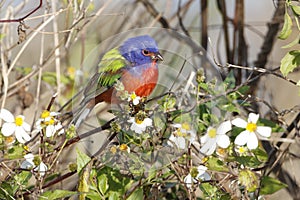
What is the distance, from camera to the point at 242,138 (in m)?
1.42

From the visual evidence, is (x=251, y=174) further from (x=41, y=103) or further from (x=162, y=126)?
(x=41, y=103)

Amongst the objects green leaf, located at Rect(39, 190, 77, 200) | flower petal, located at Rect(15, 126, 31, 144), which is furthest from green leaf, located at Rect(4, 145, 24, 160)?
green leaf, located at Rect(39, 190, 77, 200)

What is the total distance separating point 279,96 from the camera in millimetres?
2855

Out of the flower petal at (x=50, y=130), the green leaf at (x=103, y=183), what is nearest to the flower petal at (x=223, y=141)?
the green leaf at (x=103, y=183)

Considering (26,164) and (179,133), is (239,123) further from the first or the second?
(26,164)

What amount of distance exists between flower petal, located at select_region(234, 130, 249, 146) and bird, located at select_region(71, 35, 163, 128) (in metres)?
0.21

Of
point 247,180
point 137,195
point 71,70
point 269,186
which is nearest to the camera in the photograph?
point 247,180

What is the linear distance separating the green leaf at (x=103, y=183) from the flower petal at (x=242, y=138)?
0.29m

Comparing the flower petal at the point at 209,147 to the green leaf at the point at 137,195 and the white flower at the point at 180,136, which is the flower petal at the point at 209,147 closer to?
the white flower at the point at 180,136

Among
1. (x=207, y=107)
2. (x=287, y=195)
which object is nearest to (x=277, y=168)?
(x=287, y=195)

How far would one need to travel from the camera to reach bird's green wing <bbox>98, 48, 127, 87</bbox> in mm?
1449

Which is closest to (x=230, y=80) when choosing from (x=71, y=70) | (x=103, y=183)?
(x=103, y=183)

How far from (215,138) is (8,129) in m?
0.47

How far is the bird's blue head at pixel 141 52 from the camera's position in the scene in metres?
1.44
